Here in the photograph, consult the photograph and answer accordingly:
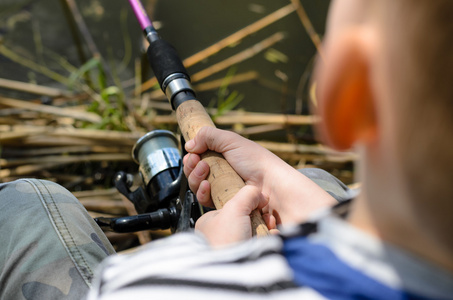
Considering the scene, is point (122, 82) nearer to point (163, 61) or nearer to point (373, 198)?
point (163, 61)

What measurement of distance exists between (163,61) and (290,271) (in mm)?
803

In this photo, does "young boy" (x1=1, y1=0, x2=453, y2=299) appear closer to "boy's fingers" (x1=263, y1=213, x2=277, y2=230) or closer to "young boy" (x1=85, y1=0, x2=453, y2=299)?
"young boy" (x1=85, y1=0, x2=453, y2=299)

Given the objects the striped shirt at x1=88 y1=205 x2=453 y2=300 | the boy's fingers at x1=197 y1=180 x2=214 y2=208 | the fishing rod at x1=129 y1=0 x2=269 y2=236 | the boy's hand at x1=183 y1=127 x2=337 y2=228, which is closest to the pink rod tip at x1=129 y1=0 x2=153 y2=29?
the fishing rod at x1=129 y1=0 x2=269 y2=236

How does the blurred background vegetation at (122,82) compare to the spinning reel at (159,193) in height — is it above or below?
above

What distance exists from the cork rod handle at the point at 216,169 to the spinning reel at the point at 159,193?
0.07 meters

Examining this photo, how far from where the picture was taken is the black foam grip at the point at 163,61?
1.21m

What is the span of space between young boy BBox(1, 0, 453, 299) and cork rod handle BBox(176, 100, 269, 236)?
290mm

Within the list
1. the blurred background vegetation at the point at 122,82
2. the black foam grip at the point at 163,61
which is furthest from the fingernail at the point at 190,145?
the blurred background vegetation at the point at 122,82

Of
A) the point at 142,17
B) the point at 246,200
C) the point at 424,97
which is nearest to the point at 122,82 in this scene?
the point at 142,17

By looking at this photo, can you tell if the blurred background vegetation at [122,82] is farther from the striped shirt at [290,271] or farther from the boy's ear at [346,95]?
the boy's ear at [346,95]

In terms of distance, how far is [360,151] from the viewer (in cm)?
53

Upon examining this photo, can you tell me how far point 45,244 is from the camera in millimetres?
955

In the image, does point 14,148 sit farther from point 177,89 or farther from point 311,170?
point 311,170

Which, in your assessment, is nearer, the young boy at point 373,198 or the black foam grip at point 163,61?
the young boy at point 373,198
